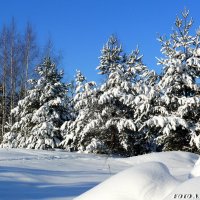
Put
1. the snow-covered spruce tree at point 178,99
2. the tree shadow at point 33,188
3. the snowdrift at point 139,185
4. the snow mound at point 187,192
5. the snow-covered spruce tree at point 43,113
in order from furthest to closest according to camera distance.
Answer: the snow-covered spruce tree at point 43,113 → the snow-covered spruce tree at point 178,99 → the tree shadow at point 33,188 → the snowdrift at point 139,185 → the snow mound at point 187,192

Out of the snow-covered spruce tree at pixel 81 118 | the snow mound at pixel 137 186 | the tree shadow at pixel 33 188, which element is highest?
the snow-covered spruce tree at pixel 81 118

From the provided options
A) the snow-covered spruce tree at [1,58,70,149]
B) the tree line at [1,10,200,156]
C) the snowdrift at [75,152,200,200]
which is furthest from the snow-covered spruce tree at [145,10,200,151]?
the snowdrift at [75,152,200,200]

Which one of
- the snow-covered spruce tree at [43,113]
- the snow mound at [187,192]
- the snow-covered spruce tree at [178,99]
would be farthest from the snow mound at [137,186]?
the snow-covered spruce tree at [43,113]

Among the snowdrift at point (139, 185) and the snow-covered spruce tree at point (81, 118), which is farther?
the snow-covered spruce tree at point (81, 118)

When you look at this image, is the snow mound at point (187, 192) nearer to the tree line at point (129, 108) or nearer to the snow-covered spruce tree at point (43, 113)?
the tree line at point (129, 108)

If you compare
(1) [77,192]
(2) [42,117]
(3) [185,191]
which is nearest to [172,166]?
(1) [77,192]

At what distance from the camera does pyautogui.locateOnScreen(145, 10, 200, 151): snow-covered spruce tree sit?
16.1m

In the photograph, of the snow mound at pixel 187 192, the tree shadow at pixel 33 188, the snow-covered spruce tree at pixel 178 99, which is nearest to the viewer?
the snow mound at pixel 187 192

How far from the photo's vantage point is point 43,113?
2067 cm

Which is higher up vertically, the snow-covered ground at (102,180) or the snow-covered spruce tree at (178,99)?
the snow-covered spruce tree at (178,99)

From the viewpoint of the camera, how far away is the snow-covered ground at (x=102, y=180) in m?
4.02

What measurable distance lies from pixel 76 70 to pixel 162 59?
495cm

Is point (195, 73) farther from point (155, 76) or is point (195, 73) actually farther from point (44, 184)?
point (44, 184)

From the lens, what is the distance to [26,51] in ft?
92.8
